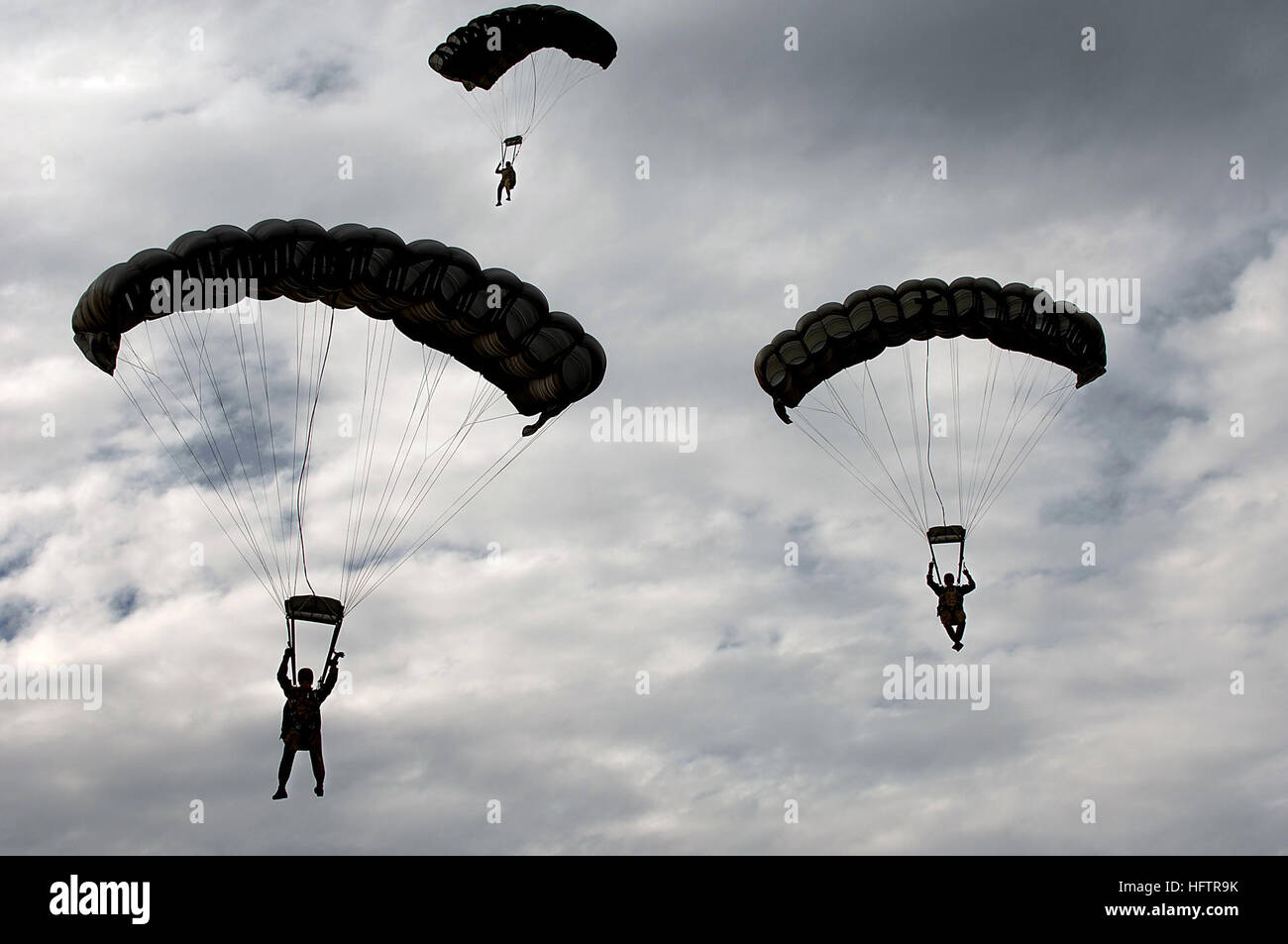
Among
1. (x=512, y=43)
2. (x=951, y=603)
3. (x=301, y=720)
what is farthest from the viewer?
(x=512, y=43)

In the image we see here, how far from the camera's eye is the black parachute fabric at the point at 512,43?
31.2 meters

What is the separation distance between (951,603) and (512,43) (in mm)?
15895

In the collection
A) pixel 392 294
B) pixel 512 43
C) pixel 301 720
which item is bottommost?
pixel 301 720

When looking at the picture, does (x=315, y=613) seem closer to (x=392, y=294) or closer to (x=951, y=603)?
(x=392, y=294)

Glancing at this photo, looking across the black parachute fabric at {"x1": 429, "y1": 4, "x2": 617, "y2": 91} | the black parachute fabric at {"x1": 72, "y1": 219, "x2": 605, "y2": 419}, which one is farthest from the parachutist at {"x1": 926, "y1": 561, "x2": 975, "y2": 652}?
the black parachute fabric at {"x1": 429, "y1": 4, "x2": 617, "y2": 91}

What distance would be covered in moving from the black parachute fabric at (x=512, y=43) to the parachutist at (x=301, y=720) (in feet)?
56.0

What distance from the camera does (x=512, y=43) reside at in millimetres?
31547

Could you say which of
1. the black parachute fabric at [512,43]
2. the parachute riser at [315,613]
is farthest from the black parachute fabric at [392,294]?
the black parachute fabric at [512,43]

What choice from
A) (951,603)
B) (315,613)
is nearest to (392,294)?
(315,613)

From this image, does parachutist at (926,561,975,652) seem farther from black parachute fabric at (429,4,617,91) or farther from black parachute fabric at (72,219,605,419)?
black parachute fabric at (429,4,617,91)
